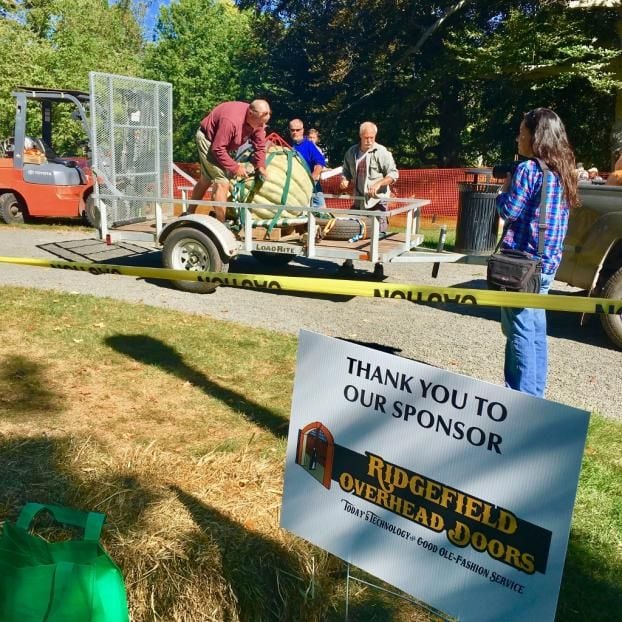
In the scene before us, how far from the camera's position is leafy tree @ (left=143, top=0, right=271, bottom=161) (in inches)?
1635

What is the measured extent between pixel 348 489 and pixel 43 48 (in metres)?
27.2

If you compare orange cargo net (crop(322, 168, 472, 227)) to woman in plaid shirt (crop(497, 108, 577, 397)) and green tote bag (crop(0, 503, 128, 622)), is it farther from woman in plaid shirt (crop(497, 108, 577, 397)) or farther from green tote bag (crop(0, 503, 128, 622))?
green tote bag (crop(0, 503, 128, 622))

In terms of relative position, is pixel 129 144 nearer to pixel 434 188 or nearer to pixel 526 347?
pixel 526 347

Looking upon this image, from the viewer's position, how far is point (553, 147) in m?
4.04

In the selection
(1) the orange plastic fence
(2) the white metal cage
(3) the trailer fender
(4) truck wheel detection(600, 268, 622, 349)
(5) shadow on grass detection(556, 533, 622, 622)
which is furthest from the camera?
(1) the orange plastic fence

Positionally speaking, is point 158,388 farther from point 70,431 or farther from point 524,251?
point 524,251

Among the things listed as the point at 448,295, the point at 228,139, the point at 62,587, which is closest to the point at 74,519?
the point at 62,587

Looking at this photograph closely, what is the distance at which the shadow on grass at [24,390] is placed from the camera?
455cm

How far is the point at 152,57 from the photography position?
4462cm

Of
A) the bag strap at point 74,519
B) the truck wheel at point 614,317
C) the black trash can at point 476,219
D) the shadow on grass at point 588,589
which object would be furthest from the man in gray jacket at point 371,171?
the bag strap at point 74,519

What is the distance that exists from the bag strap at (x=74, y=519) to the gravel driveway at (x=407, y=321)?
12.6ft

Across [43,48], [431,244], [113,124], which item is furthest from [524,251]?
[43,48]

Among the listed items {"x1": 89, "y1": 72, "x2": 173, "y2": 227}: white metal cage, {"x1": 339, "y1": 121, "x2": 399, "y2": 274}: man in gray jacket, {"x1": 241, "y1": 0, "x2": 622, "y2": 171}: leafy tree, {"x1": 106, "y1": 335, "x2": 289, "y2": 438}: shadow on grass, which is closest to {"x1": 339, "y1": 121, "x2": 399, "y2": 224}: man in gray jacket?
{"x1": 339, "y1": 121, "x2": 399, "y2": 274}: man in gray jacket

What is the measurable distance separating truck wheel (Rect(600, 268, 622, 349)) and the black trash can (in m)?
5.34
